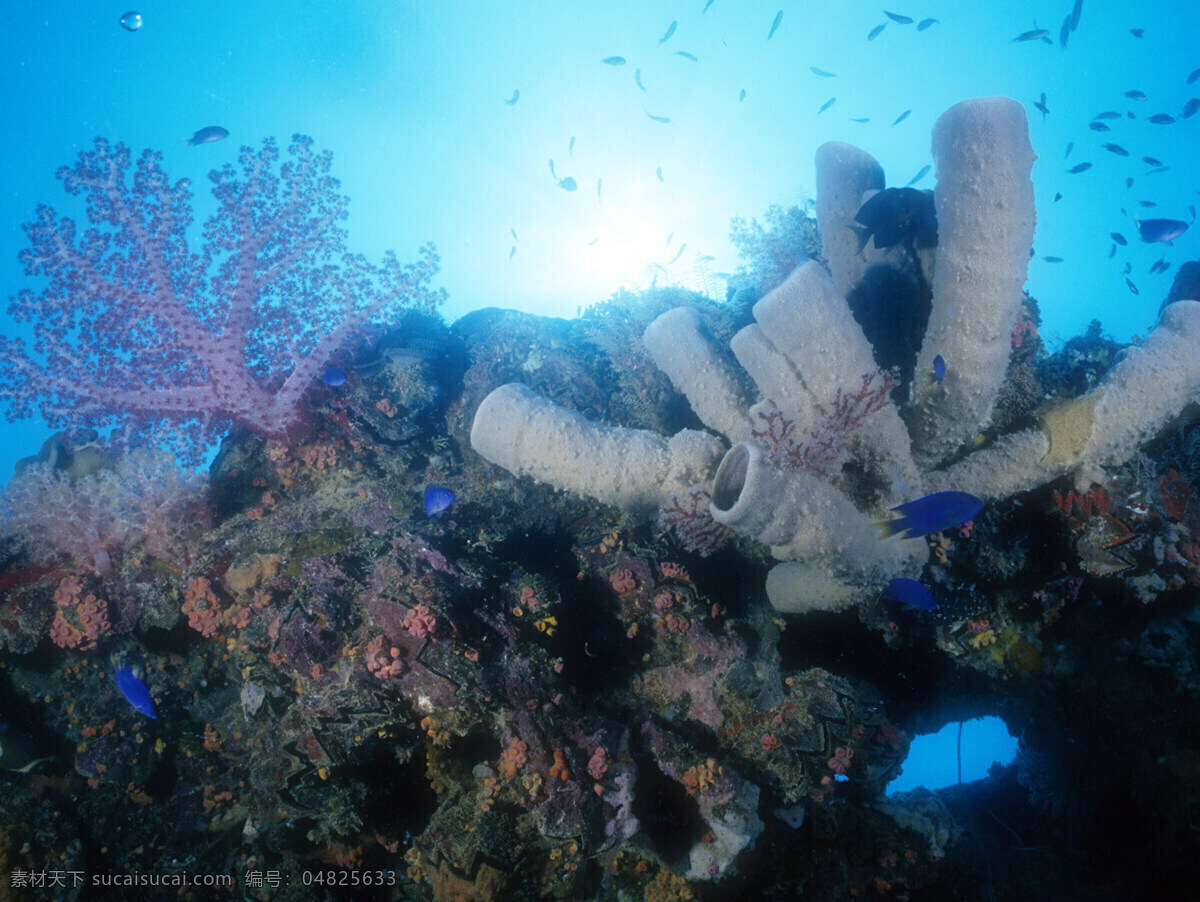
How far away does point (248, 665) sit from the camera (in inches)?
159

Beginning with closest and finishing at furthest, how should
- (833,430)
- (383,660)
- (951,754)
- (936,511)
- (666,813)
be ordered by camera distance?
(936,511) < (833,430) < (383,660) < (666,813) < (951,754)

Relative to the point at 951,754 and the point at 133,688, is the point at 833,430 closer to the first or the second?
the point at 133,688

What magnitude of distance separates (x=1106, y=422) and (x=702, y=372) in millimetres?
2496

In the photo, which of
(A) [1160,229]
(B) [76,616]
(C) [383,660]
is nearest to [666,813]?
(C) [383,660]

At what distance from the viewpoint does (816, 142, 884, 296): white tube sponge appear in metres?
4.13

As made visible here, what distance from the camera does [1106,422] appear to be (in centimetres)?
333

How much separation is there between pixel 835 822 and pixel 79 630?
6.58 m

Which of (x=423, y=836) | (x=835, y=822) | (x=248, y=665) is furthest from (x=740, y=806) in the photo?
(x=248, y=665)

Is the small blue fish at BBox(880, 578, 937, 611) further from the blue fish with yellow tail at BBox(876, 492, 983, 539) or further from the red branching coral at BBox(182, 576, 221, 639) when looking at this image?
the red branching coral at BBox(182, 576, 221, 639)

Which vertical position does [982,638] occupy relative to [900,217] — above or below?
below

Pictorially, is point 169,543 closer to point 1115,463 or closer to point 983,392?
point 983,392

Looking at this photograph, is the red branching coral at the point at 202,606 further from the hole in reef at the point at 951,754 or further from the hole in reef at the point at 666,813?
the hole in reef at the point at 951,754

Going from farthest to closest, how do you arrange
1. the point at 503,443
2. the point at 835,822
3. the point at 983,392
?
the point at 835,822 < the point at 503,443 < the point at 983,392

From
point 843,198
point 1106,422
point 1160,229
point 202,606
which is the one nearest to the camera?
point 1106,422
